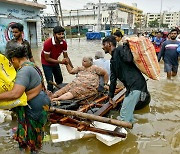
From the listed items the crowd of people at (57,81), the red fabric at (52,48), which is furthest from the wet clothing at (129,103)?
the red fabric at (52,48)

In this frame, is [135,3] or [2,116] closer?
[2,116]

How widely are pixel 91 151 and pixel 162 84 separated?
184 inches

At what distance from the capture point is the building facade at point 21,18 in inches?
550

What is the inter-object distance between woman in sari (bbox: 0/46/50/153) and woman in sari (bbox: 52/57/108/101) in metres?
1.49

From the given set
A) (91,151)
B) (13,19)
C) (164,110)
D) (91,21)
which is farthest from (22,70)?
(91,21)

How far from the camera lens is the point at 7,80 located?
208 centimetres

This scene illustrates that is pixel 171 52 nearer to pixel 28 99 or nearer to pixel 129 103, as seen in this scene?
pixel 129 103

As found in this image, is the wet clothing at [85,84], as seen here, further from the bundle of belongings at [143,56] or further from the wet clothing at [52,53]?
the bundle of belongings at [143,56]

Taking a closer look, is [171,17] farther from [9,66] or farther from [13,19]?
[9,66]

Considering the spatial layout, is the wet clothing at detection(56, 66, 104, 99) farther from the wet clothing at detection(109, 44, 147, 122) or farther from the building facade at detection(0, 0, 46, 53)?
the building facade at detection(0, 0, 46, 53)

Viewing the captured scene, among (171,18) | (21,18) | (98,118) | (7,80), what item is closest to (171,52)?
(98,118)

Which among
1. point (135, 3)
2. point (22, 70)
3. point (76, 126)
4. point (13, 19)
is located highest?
point (135, 3)

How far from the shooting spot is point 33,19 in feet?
59.1

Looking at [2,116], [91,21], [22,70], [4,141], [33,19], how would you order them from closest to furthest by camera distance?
[22,70] < [4,141] < [2,116] < [33,19] < [91,21]
